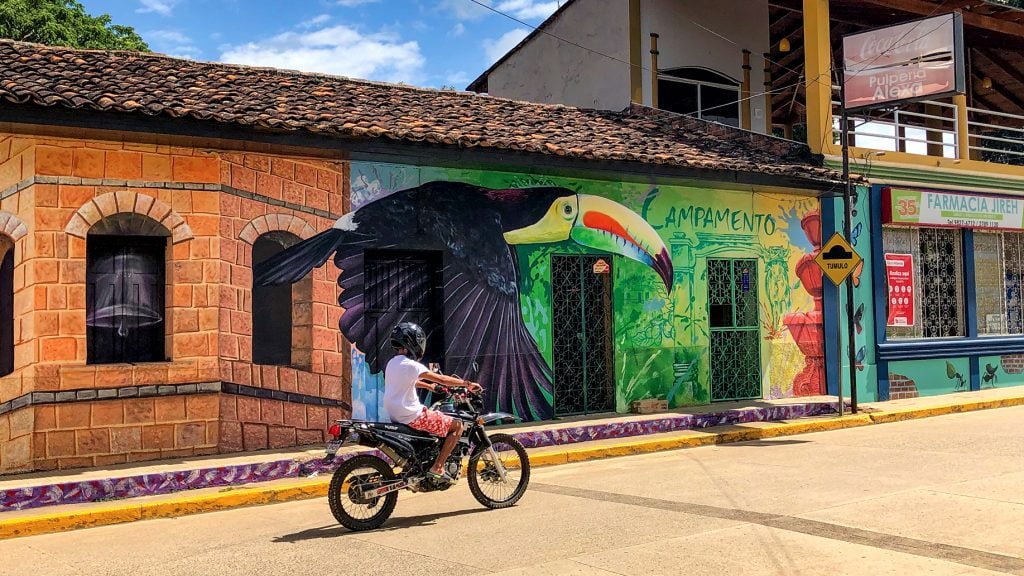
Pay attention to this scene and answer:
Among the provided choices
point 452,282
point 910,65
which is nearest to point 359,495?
point 452,282

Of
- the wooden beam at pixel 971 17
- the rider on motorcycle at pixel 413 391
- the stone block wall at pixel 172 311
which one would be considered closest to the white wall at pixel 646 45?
the wooden beam at pixel 971 17

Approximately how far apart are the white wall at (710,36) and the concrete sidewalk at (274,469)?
779 cm

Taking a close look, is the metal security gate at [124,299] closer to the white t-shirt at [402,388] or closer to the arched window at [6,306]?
the arched window at [6,306]

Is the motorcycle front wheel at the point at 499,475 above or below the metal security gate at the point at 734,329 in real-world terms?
below

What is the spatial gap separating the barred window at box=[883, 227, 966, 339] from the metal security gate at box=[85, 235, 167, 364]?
12575 millimetres

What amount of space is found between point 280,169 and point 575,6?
36.1 ft

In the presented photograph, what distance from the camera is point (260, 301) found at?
11.6 meters

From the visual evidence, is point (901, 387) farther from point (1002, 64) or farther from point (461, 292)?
point (1002, 64)

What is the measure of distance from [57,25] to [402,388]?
2111 cm

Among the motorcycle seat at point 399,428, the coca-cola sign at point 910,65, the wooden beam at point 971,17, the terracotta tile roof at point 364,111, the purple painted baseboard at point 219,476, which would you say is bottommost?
the purple painted baseboard at point 219,476

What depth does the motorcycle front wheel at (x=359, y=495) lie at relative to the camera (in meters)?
7.39

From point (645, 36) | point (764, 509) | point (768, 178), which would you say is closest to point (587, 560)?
point (764, 509)

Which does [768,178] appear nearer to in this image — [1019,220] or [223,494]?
[1019,220]

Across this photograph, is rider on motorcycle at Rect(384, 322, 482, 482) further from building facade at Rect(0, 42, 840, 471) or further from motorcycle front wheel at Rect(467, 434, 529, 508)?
building facade at Rect(0, 42, 840, 471)
